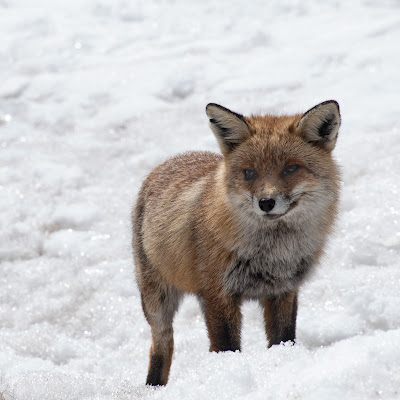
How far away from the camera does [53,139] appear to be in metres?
9.87

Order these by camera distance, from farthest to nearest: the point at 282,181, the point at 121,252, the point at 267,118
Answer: the point at 121,252 → the point at 267,118 → the point at 282,181

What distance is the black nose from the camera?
153 inches

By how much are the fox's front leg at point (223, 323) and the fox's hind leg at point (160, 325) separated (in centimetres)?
95

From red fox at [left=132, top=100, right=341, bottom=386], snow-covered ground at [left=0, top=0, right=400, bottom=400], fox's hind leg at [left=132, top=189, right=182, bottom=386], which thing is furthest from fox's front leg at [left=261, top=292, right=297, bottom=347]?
fox's hind leg at [left=132, top=189, right=182, bottom=386]

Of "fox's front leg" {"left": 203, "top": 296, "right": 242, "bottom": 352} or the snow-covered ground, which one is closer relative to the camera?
the snow-covered ground

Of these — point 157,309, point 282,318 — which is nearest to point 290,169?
point 282,318

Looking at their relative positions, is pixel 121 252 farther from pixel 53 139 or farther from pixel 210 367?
pixel 210 367

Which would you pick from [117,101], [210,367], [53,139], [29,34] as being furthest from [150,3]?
[210,367]

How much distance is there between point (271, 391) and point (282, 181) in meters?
1.53

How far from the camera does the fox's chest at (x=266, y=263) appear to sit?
4336 millimetres

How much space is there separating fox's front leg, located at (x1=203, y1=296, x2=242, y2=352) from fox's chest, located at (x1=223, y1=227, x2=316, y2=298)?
0.11 meters

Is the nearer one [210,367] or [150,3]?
[210,367]

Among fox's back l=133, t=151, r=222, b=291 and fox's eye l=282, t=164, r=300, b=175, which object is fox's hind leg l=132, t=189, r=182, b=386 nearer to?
fox's back l=133, t=151, r=222, b=291

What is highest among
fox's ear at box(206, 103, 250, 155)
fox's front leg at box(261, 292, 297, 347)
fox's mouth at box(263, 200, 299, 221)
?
fox's ear at box(206, 103, 250, 155)
